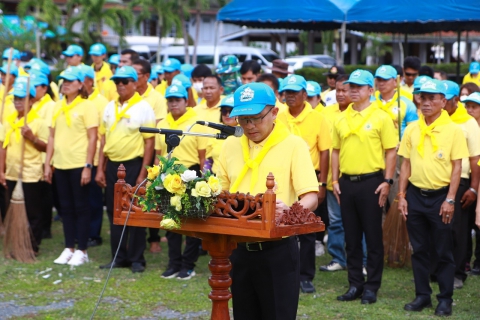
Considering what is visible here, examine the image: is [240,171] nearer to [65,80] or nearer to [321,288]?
[321,288]

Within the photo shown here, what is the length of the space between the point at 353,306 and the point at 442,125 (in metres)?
1.99

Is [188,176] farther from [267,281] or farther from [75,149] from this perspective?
[75,149]

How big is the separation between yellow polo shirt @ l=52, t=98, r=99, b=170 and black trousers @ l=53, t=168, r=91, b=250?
5.0 inches

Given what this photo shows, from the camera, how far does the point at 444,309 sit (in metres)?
7.49

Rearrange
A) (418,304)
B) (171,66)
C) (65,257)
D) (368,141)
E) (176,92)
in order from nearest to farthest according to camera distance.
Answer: (418,304) → (368,141) → (176,92) → (65,257) → (171,66)

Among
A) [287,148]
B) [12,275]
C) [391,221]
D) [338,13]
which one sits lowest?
[12,275]

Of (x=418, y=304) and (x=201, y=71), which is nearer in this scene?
(x=418, y=304)

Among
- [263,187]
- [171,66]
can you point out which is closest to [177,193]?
[263,187]

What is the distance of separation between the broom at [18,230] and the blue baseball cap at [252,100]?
18.1ft

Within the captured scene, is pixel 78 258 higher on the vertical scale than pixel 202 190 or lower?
lower

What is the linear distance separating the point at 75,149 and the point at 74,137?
0.49 feet

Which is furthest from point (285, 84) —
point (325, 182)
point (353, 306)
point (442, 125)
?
point (353, 306)

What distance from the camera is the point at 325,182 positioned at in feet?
28.2

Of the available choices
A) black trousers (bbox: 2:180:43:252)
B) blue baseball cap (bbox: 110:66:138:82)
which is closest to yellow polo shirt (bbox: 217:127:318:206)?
blue baseball cap (bbox: 110:66:138:82)
